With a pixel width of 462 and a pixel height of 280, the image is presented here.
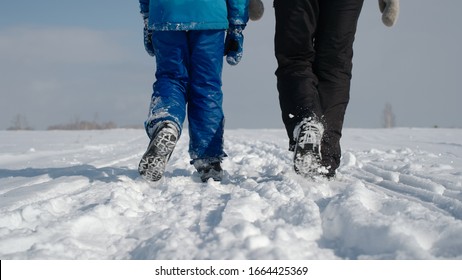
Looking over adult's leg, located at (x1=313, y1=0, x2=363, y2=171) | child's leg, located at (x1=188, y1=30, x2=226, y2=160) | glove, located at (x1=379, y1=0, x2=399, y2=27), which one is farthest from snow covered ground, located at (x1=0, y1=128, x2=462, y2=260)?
glove, located at (x1=379, y1=0, x2=399, y2=27)

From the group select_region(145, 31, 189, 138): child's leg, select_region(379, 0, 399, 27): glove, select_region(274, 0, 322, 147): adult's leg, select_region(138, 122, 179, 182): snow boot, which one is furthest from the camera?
select_region(379, 0, 399, 27): glove

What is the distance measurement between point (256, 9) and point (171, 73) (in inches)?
28.7

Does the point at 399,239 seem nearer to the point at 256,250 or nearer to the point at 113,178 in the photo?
the point at 256,250

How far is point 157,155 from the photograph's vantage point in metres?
2.04

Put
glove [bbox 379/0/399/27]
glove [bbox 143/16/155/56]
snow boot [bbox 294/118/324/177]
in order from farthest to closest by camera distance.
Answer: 1. glove [bbox 143/16/155/56]
2. glove [bbox 379/0/399/27]
3. snow boot [bbox 294/118/324/177]

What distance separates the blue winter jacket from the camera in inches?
88.6

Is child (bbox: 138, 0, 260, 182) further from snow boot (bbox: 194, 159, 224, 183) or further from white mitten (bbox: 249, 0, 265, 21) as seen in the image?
white mitten (bbox: 249, 0, 265, 21)

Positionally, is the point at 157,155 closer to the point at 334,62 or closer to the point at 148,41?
the point at 148,41

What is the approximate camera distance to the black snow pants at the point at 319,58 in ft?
7.21

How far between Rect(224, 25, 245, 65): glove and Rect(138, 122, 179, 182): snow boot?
0.71 m

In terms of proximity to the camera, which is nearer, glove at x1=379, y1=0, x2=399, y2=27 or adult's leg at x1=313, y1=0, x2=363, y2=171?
adult's leg at x1=313, y1=0, x2=363, y2=171

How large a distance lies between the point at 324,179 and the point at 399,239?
3.17 feet

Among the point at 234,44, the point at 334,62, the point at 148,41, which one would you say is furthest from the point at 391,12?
the point at 148,41
